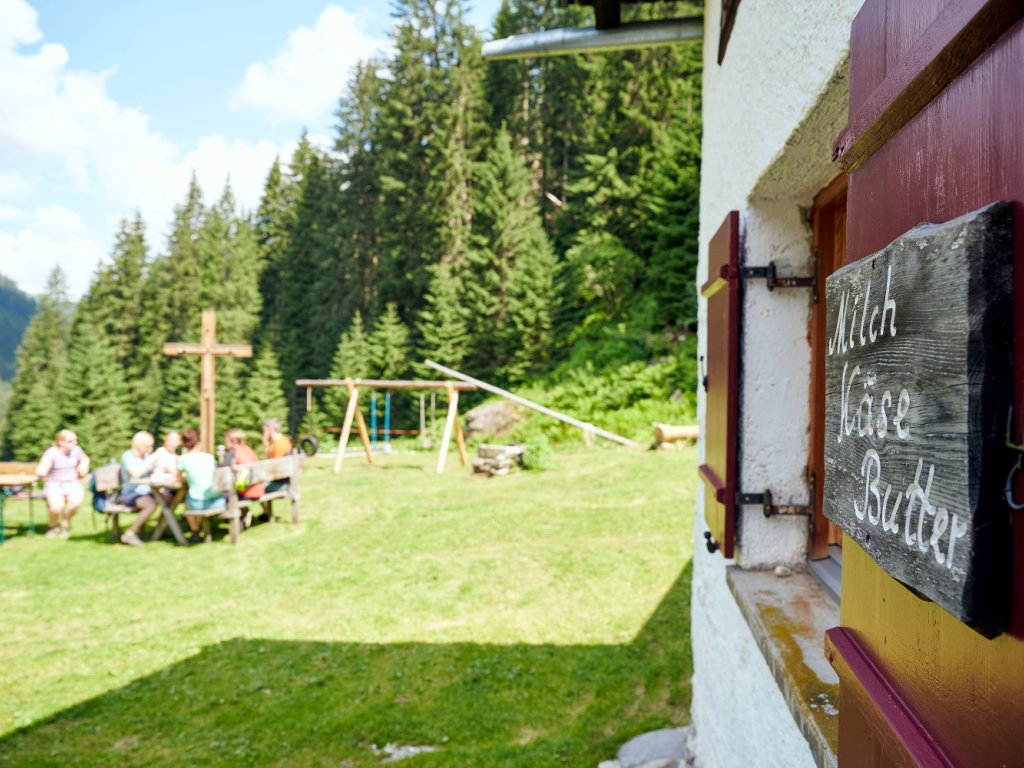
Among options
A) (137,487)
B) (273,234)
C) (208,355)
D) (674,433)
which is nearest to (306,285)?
(273,234)

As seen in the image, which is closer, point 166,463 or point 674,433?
point 166,463

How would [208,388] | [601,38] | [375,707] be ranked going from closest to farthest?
[601,38] < [375,707] < [208,388]

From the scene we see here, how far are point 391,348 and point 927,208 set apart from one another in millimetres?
27043

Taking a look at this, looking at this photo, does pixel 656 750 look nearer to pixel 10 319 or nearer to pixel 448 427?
pixel 448 427

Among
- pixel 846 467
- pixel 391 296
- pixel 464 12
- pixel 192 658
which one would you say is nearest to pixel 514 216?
pixel 391 296

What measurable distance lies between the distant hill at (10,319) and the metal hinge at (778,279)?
535ft

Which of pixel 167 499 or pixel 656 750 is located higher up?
pixel 167 499

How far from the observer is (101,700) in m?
4.74

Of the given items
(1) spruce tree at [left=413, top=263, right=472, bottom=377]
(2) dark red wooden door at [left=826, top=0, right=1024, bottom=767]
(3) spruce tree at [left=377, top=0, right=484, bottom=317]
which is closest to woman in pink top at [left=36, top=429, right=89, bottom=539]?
(2) dark red wooden door at [left=826, top=0, right=1024, bottom=767]

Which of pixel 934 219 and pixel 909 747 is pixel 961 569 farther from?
pixel 934 219

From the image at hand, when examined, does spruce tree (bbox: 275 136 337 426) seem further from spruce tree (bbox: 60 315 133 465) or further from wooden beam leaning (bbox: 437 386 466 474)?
wooden beam leaning (bbox: 437 386 466 474)

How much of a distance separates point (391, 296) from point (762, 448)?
28154mm

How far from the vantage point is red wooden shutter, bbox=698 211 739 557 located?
8.96 ft

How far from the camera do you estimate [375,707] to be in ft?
15.1
